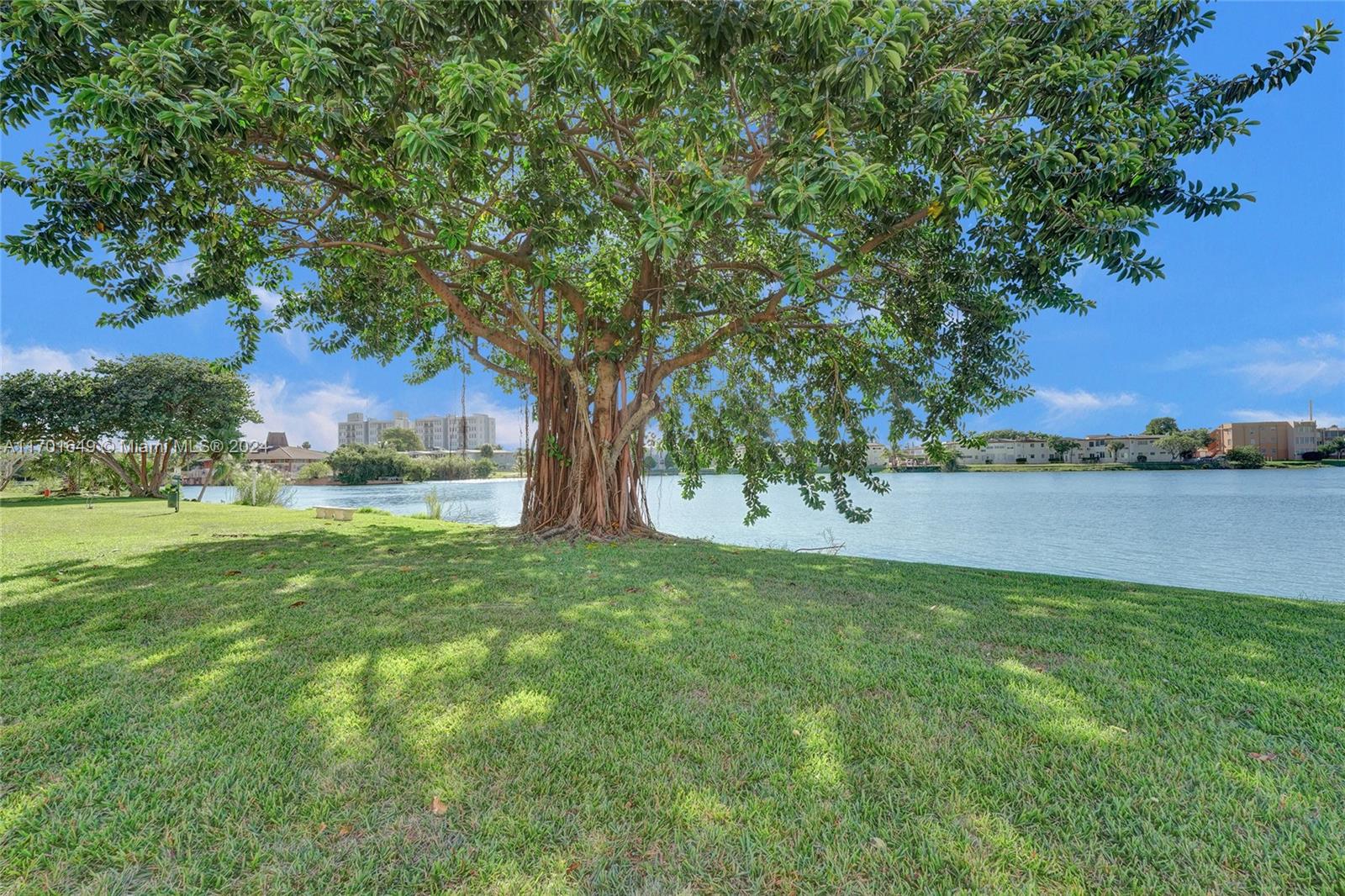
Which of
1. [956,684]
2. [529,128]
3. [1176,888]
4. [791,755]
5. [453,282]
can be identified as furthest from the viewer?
[453,282]

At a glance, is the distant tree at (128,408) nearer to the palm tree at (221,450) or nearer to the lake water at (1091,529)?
the palm tree at (221,450)

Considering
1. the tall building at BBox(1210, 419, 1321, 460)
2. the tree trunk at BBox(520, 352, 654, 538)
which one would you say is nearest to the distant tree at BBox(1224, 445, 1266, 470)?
the tall building at BBox(1210, 419, 1321, 460)

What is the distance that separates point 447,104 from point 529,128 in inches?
63.0

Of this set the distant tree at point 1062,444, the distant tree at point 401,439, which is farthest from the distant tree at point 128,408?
the distant tree at point 1062,444

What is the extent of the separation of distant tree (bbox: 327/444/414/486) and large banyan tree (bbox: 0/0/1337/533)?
115ft

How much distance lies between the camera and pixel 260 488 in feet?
52.2

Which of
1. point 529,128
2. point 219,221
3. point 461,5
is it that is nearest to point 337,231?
point 219,221

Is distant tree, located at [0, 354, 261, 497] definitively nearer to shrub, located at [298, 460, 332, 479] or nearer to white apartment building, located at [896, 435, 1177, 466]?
shrub, located at [298, 460, 332, 479]

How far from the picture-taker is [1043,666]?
265 centimetres

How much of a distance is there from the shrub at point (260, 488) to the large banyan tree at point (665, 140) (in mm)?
10792

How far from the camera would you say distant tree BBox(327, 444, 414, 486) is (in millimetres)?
38656

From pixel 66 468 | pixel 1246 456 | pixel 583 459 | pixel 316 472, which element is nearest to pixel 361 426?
pixel 316 472

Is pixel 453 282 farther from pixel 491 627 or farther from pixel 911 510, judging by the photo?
pixel 911 510

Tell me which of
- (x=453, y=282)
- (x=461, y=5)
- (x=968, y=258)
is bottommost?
(x=968, y=258)
